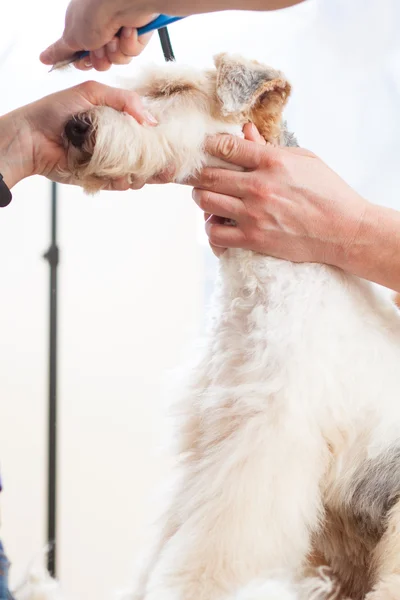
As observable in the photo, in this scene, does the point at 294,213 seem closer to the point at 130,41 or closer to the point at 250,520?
the point at 130,41

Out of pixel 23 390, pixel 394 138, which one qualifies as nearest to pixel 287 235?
pixel 394 138

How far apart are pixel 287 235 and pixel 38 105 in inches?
21.9

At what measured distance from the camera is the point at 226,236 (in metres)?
1.23

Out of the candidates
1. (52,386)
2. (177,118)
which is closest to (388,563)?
(177,118)

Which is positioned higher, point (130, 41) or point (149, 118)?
point (130, 41)

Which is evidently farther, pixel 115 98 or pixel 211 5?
pixel 115 98

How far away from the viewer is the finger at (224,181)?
4.00 ft

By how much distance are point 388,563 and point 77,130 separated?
0.94 meters

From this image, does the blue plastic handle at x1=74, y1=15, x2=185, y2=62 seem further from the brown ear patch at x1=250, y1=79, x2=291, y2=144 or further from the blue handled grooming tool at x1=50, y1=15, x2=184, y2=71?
the brown ear patch at x1=250, y1=79, x2=291, y2=144

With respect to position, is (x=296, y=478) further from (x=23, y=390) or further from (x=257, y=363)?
(x=23, y=390)

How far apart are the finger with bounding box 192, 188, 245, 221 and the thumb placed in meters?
0.39

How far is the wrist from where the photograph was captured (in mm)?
1229

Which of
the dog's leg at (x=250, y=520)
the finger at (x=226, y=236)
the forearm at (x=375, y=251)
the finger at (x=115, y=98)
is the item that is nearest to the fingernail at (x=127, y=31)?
the finger at (x=115, y=98)

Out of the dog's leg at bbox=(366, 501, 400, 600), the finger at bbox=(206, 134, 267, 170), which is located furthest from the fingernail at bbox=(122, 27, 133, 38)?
the dog's leg at bbox=(366, 501, 400, 600)
